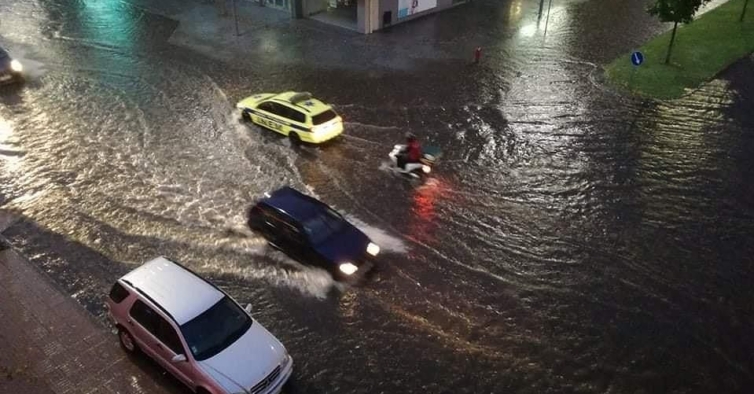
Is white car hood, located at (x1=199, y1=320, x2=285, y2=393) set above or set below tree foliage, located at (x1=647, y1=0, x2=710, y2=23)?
below

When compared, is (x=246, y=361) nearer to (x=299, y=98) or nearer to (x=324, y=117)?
(x=324, y=117)

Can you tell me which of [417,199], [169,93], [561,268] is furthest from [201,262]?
[169,93]

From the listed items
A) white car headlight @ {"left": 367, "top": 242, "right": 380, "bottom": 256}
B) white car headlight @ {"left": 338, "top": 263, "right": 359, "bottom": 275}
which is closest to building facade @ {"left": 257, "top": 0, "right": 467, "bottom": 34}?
white car headlight @ {"left": 367, "top": 242, "right": 380, "bottom": 256}

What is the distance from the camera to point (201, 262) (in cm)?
1384

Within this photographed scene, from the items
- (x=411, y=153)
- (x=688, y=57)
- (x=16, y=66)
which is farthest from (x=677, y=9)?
(x=16, y=66)

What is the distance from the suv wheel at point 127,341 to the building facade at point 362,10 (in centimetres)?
2184

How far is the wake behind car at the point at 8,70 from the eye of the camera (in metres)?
23.1

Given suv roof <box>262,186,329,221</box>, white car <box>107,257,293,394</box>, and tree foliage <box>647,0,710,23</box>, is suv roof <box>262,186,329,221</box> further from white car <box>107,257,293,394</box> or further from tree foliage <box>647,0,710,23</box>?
tree foliage <box>647,0,710,23</box>

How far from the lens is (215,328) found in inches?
400

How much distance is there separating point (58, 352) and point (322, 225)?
5.99 m

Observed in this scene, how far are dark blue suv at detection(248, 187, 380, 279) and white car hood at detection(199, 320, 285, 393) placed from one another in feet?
10.5

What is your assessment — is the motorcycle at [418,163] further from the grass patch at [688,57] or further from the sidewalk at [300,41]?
the grass patch at [688,57]

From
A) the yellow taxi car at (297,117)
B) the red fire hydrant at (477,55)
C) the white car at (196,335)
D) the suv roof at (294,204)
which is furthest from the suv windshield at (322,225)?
the red fire hydrant at (477,55)

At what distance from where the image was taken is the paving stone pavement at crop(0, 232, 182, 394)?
10.2 metres
